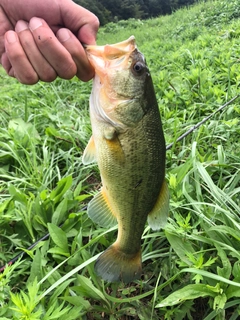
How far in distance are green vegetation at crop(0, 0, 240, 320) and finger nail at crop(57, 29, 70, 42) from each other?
113cm

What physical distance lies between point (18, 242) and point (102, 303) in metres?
0.74

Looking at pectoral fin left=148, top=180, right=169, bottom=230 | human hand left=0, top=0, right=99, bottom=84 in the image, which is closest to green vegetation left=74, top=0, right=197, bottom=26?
human hand left=0, top=0, right=99, bottom=84

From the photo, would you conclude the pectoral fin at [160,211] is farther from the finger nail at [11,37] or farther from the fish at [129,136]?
the finger nail at [11,37]

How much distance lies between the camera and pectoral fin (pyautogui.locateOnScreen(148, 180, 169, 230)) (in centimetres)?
160

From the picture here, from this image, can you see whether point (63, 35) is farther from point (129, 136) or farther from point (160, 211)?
point (160, 211)

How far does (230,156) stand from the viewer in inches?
101

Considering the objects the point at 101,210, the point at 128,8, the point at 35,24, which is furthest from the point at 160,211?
the point at 128,8

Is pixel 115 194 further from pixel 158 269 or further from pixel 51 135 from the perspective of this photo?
pixel 51 135

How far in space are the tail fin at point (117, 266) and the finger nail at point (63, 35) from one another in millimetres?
1071

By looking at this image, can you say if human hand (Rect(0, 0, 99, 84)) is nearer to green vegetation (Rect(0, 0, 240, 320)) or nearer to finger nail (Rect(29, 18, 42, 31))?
finger nail (Rect(29, 18, 42, 31))

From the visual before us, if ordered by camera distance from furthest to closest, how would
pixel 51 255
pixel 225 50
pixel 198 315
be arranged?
pixel 225 50, pixel 51 255, pixel 198 315

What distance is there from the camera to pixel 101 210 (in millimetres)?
1720

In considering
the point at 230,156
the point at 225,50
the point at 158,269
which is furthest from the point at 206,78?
the point at 158,269

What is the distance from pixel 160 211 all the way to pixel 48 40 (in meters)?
0.98
